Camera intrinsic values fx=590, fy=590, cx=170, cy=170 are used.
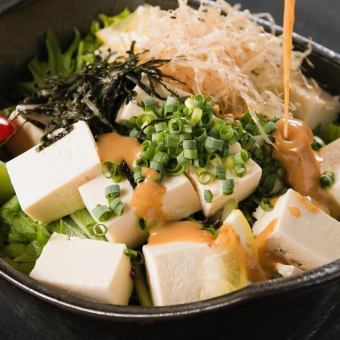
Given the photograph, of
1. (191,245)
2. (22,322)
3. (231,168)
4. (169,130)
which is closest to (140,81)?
(169,130)

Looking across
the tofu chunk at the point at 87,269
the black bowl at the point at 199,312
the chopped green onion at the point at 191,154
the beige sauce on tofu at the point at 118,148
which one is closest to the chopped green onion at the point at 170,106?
the beige sauce on tofu at the point at 118,148

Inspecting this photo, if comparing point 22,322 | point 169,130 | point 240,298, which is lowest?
point 22,322

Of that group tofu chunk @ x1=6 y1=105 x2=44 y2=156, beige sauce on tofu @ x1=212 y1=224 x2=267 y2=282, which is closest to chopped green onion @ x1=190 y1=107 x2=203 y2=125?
beige sauce on tofu @ x1=212 y1=224 x2=267 y2=282

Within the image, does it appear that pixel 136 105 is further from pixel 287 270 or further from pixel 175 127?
pixel 287 270

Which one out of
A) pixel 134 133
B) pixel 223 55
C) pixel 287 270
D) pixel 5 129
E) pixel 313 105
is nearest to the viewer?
pixel 287 270

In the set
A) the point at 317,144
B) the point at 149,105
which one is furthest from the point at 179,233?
the point at 317,144

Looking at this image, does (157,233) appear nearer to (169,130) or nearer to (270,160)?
(169,130)

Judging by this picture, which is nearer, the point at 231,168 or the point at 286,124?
the point at 231,168
